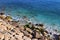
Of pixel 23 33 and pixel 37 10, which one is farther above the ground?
pixel 23 33

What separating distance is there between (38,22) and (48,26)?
1642mm

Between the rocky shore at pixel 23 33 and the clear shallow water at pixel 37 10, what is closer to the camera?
the rocky shore at pixel 23 33

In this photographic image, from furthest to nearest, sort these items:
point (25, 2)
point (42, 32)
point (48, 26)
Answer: point (25, 2) < point (48, 26) < point (42, 32)

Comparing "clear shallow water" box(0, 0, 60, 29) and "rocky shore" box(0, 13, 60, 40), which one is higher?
"rocky shore" box(0, 13, 60, 40)

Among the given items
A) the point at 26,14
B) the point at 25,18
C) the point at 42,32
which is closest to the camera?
the point at 42,32

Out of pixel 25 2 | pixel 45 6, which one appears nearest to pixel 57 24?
pixel 45 6

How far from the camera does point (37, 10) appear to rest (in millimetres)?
31719

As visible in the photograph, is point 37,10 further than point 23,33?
Yes

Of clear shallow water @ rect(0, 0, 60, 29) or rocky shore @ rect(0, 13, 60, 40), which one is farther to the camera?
clear shallow water @ rect(0, 0, 60, 29)

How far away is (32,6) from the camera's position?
112ft

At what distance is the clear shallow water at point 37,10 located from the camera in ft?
87.8

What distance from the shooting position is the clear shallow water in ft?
87.8

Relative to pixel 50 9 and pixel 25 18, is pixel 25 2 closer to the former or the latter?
pixel 50 9

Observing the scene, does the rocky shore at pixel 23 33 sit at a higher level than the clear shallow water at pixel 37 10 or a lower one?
higher
